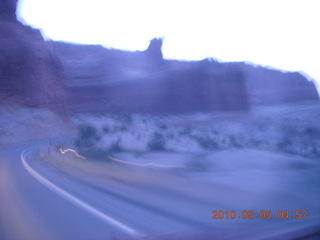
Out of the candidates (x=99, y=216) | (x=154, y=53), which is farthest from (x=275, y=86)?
(x=99, y=216)

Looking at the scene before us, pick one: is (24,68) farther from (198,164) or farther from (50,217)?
(50,217)

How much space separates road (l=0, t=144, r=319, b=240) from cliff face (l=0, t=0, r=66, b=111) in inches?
1455

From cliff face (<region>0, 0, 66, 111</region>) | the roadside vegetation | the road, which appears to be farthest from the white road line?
cliff face (<region>0, 0, 66, 111</region>)

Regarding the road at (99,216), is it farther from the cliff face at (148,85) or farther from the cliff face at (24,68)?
the cliff face at (148,85)

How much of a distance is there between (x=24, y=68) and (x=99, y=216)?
144 ft

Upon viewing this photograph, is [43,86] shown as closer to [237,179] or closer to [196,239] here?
[237,179]

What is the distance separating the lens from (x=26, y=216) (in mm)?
6883

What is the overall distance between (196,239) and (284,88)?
243 ft

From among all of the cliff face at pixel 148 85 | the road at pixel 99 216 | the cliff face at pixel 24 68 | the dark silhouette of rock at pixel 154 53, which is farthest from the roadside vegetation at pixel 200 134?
the dark silhouette of rock at pixel 154 53
